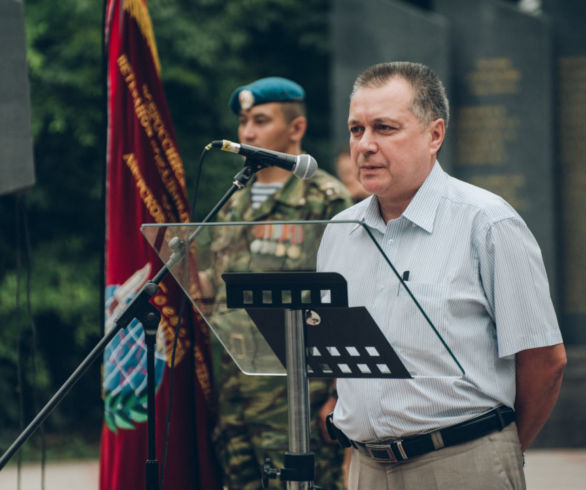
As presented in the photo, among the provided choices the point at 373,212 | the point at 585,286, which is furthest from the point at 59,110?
the point at 373,212

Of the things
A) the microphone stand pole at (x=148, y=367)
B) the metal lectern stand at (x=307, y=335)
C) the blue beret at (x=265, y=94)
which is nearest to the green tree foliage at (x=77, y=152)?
the blue beret at (x=265, y=94)

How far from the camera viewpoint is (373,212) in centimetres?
251

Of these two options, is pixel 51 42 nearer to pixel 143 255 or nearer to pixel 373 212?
pixel 143 255

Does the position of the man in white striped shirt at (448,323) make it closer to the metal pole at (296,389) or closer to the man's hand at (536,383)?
the man's hand at (536,383)

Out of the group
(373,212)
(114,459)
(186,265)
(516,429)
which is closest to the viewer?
(186,265)

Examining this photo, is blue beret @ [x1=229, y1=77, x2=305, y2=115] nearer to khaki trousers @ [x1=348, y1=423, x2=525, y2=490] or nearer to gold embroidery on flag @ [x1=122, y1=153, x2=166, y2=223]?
gold embroidery on flag @ [x1=122, y1=153, x2=166, y2=223]

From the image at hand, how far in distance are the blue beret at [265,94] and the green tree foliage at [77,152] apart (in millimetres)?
4973

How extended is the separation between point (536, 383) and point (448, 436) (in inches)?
10.4

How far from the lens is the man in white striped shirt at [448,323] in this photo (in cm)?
225

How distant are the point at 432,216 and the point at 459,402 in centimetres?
46

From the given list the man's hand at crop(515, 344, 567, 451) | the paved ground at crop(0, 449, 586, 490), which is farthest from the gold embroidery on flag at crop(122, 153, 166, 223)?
the paved ground at crop(0, 449, 586, 490)

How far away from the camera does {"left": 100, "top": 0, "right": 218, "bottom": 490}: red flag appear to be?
3.18 meters

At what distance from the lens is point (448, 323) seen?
→ 223cm

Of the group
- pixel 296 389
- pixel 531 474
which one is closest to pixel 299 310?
pixel 296 389
